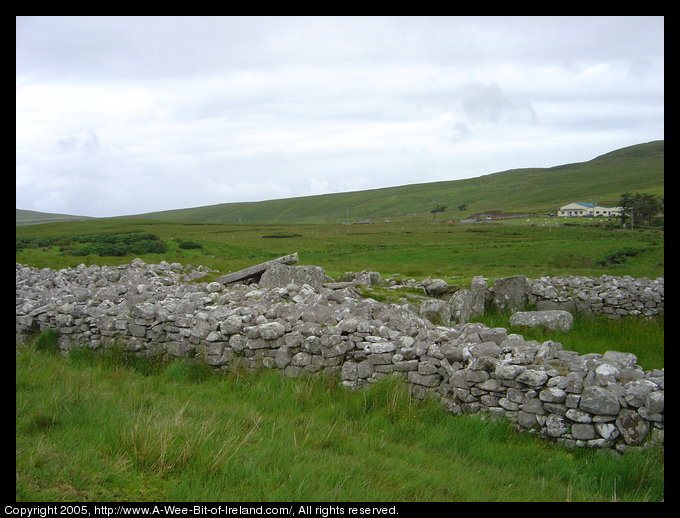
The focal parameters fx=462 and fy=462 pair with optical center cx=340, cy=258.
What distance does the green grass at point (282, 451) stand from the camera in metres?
4.73

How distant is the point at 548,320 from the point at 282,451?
10.5 meters

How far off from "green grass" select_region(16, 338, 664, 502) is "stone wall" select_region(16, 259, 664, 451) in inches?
14.6

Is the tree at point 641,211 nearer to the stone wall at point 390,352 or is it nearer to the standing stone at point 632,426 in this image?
the stone wall at point 390,352

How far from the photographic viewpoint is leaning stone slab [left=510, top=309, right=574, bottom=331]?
43.9 ft

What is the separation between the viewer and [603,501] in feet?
16.9

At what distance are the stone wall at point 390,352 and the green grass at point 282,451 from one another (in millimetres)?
372

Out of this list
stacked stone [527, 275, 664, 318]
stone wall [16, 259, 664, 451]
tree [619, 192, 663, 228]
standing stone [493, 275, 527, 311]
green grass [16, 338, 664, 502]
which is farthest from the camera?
tree [619, 192, 663, 228]

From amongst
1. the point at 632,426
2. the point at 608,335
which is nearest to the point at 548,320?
the point at 608,335

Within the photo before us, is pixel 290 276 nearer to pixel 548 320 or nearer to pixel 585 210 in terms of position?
pixel 548 320

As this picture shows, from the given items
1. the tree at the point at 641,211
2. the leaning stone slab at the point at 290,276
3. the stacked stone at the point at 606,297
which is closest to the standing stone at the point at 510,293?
the stacked stone at the point at 606,297

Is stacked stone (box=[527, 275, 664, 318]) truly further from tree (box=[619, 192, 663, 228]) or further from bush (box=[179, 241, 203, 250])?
tree (box=[619, 192, 663, 228])

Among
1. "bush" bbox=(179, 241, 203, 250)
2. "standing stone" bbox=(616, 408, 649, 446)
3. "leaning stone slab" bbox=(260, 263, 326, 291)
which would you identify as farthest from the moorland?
"bush" bbox=(179, 241, 203, 250)

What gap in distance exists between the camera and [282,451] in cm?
555
